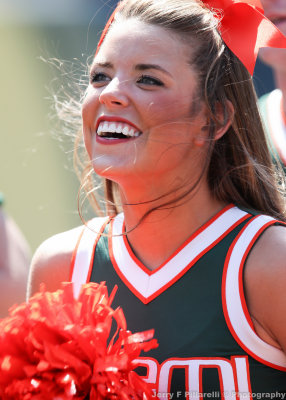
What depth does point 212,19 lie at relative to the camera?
180 cm

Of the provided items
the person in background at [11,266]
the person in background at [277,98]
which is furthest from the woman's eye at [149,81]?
the person in background at [11,266]

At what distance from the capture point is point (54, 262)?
1.89m

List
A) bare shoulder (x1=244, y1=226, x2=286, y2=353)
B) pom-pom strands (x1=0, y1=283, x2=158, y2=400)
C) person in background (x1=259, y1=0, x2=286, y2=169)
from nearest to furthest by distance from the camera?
pom-pom strands (x1=0, y1=283, x2=158, y2=400), bare shoulder (x1=244, y1=226, x2=286, y2=353), person in background (x1=259, y1=0, x2=286, y2=169)

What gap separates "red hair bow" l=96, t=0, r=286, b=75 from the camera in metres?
1.74

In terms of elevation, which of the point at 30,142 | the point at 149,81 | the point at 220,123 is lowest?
the point at 220,123

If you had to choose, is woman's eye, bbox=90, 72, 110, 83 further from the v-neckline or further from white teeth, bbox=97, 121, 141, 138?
the v-neckline

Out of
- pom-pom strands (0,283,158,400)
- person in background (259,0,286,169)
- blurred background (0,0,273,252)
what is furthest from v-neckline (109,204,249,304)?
blurred background (0,0,273,252)

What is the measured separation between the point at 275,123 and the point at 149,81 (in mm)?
1106

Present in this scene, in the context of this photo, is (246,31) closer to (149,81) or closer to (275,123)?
(149,81)

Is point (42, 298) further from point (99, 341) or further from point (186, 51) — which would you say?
point (186, 51)

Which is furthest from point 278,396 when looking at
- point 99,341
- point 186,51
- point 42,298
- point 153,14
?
point 153,14

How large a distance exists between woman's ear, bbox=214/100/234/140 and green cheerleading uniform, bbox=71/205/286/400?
0.21m

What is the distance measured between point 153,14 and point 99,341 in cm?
93

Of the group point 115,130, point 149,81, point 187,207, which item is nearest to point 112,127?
point 115,130
